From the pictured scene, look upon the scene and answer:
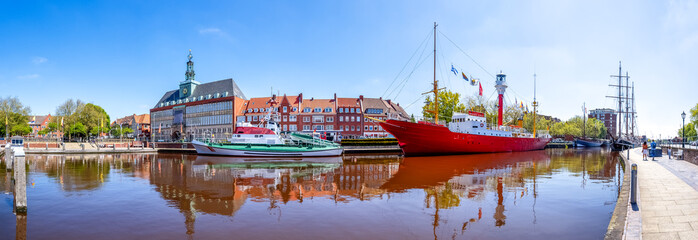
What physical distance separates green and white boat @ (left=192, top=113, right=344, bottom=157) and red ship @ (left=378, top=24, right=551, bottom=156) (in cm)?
740

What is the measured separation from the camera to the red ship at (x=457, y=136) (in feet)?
119

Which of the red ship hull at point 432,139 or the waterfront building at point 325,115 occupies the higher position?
the waterfront building at point 325,115

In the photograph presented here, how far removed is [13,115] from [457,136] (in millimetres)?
76261

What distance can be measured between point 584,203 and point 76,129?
8246 cm

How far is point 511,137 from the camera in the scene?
46.1 meters

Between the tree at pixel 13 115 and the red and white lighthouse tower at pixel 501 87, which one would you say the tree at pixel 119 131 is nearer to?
the tree at pixel 13 115

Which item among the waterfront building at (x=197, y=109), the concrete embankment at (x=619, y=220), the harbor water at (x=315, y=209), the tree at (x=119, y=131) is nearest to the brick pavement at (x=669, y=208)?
the concrete embankment at (x=619, y=220)

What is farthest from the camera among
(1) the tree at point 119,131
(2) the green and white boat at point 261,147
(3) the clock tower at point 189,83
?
(1) the tree at point 119,131

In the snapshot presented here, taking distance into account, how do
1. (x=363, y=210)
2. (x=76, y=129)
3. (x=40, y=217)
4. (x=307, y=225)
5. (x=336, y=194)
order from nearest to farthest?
(x=307, y=225), (x=40, y=217), (x=363, y=210), (x=336, y=194), (x=76, y=129)

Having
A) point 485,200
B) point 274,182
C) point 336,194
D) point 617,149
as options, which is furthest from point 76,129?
point 617,149

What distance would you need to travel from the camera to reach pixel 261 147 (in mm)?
37031

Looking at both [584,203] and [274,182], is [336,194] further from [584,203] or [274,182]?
[584,203]

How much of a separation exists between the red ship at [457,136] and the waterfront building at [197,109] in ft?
138

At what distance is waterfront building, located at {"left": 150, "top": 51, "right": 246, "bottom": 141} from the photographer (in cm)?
7144
